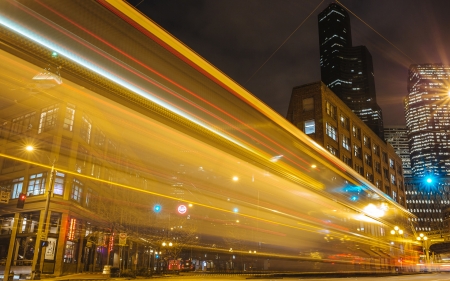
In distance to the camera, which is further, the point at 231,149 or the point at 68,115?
the point at 231,149

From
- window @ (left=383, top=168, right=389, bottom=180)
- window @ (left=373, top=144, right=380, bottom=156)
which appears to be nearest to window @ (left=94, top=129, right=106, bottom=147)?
window @ (left=373, top=144, right=380, bottom=156)

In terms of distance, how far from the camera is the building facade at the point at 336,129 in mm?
43625

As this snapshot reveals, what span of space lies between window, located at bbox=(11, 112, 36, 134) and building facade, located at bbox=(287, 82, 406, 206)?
32.5 m

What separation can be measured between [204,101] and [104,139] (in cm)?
206

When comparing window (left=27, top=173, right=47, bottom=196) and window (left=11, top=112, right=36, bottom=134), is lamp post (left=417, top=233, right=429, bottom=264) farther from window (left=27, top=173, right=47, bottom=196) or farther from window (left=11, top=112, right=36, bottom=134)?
window (left=11, top=112, right=36, bottom=134)

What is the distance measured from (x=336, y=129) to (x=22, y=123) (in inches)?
1703

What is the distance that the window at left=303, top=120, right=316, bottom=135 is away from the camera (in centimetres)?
4350

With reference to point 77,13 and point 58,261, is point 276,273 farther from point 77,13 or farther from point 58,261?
point 58,261

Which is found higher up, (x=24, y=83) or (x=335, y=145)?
(x=335, y=145)

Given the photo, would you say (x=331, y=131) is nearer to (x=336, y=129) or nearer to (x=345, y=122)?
(x=336, y=129)

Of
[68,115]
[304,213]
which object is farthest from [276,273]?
[68,115]

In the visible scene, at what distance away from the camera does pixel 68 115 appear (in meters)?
7.22

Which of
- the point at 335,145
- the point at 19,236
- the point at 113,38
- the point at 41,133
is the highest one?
the point at 335,145

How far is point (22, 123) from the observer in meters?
7.13
